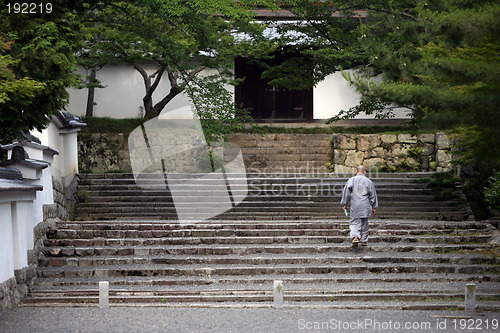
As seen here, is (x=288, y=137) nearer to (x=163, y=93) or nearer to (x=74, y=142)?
(x=163, y=93)

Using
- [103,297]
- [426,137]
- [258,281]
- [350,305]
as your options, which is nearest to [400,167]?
[426,137]

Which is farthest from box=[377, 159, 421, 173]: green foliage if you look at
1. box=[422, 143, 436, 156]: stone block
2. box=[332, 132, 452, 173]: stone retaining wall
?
box=[422, 143, 436, 156]: stone block

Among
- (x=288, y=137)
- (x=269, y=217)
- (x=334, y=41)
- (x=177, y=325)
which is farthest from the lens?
→ (x=288, y=137)

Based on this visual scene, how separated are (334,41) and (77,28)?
30.7 ft

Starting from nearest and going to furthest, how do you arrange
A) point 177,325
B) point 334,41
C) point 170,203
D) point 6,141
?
point 177,325, point 6,141, point 170,203, point 334,41

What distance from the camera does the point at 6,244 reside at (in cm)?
859

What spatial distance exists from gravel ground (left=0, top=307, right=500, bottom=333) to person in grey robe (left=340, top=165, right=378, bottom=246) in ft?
10.2

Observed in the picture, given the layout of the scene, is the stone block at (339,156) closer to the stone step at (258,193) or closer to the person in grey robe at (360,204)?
the stone step at (258,193)

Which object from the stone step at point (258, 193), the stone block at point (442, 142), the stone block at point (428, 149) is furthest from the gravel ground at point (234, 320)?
the stone block at point (428, 149)

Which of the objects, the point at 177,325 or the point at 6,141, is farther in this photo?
the point at 6,141

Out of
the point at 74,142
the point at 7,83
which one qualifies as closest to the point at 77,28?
the point at 7,83

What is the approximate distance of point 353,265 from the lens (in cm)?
1056

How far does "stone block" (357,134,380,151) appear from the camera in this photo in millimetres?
20875

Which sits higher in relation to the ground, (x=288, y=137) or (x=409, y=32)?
(x=409, y=32)
